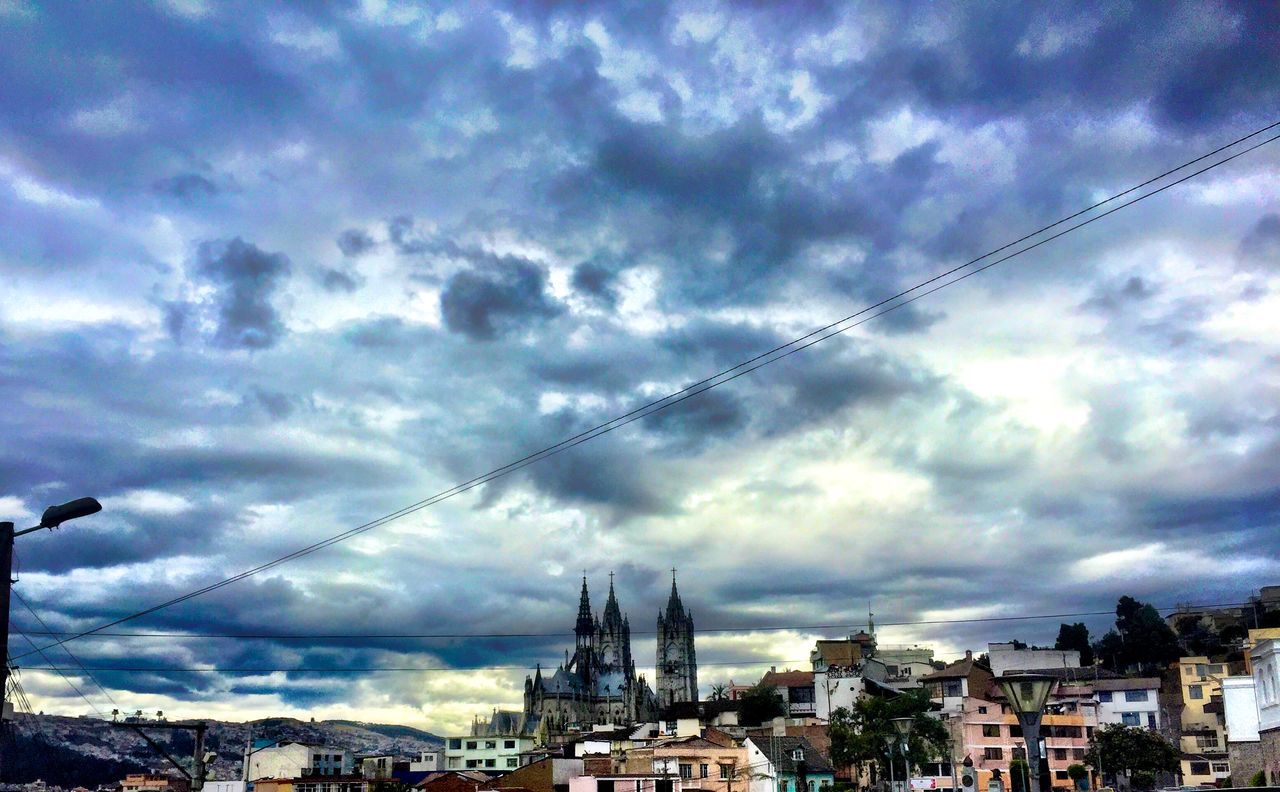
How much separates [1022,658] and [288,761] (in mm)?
90331

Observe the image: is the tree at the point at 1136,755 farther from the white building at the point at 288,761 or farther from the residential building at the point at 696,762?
the white building at the point at 288,761

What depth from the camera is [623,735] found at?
123 m

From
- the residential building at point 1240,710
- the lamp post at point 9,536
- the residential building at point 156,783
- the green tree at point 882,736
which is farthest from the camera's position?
the residential building at point 156,783

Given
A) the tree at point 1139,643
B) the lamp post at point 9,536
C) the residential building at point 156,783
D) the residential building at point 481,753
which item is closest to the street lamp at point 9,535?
the lamp post at point 9,536

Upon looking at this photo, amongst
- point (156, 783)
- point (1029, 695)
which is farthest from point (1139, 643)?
point (1029, 695)

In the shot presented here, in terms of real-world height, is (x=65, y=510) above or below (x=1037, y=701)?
above

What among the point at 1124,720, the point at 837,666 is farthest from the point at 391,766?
the point at 1124,720

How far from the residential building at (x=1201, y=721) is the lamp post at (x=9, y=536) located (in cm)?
10168

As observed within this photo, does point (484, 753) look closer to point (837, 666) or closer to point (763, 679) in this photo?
point (763, 679)

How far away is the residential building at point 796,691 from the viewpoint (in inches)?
5845

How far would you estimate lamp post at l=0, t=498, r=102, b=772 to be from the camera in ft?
64.7

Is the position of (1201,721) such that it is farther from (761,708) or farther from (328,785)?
(328,785)

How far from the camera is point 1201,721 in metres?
114

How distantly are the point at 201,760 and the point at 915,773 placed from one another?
7571cm
